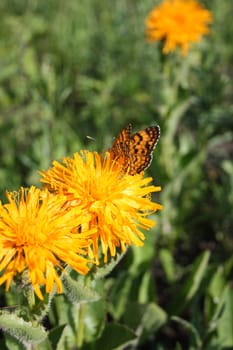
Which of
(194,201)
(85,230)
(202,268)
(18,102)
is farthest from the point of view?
(18,102)

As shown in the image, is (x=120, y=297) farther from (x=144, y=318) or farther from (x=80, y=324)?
(x=80, y=324)

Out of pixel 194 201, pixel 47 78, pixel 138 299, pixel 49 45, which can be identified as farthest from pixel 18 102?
pixel 138 299

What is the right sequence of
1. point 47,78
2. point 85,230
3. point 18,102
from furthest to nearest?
1. point 18,102
2. point 47,78
3. point 85,230

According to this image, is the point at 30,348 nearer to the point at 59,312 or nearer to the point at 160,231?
the point at 59,312

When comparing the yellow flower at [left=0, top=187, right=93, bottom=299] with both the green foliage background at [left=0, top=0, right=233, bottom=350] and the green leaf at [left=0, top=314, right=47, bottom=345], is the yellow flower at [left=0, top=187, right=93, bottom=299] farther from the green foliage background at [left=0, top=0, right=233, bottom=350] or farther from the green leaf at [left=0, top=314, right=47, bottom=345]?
the green foliage background at [left=0, top=0, right=233, bottom=350]

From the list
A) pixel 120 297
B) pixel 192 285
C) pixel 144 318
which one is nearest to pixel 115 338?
pixel 144 318

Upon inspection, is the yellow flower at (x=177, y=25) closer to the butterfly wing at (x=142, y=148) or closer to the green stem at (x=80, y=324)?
the butterfly wing at (x=142, y=148)

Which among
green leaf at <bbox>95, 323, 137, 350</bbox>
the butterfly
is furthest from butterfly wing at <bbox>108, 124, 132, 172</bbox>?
green leaf at <bbox>95, 323, 137, 350</bbox>
